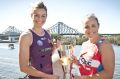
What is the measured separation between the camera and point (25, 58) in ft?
10.1

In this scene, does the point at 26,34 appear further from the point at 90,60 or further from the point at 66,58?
the point at 90,60

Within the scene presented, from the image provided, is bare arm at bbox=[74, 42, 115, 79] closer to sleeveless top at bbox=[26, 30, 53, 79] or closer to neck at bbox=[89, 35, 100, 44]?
neck at bbox=[89, 35, 100, 44]

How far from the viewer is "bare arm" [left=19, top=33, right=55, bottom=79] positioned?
120 inches

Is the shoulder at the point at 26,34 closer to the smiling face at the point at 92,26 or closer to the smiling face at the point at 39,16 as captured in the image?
the smiling face at the point at 39,16

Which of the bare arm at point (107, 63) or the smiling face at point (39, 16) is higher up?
the smiling face at point (39, 16)

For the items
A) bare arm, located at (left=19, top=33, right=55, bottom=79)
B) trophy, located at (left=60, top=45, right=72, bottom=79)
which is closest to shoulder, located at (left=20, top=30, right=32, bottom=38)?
bare arm, located at (left=19, top=33, right=55, bottom=79)

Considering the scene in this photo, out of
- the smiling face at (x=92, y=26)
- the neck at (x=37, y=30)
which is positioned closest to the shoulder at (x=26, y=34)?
the neck at (x=37, y=30)

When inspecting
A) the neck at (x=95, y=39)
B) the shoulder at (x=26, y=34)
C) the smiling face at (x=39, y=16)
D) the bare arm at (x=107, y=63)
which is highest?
the smiling face at (x=39, y=16)

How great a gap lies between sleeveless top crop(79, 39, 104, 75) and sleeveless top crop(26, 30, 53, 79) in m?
0.41

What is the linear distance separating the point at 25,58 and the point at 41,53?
0.30m

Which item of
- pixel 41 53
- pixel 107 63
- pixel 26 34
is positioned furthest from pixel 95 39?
pixel 26 34

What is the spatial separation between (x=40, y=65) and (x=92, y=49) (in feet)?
2.16

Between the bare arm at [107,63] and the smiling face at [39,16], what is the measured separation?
0.79 meters

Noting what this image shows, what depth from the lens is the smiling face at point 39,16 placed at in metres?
3.28
